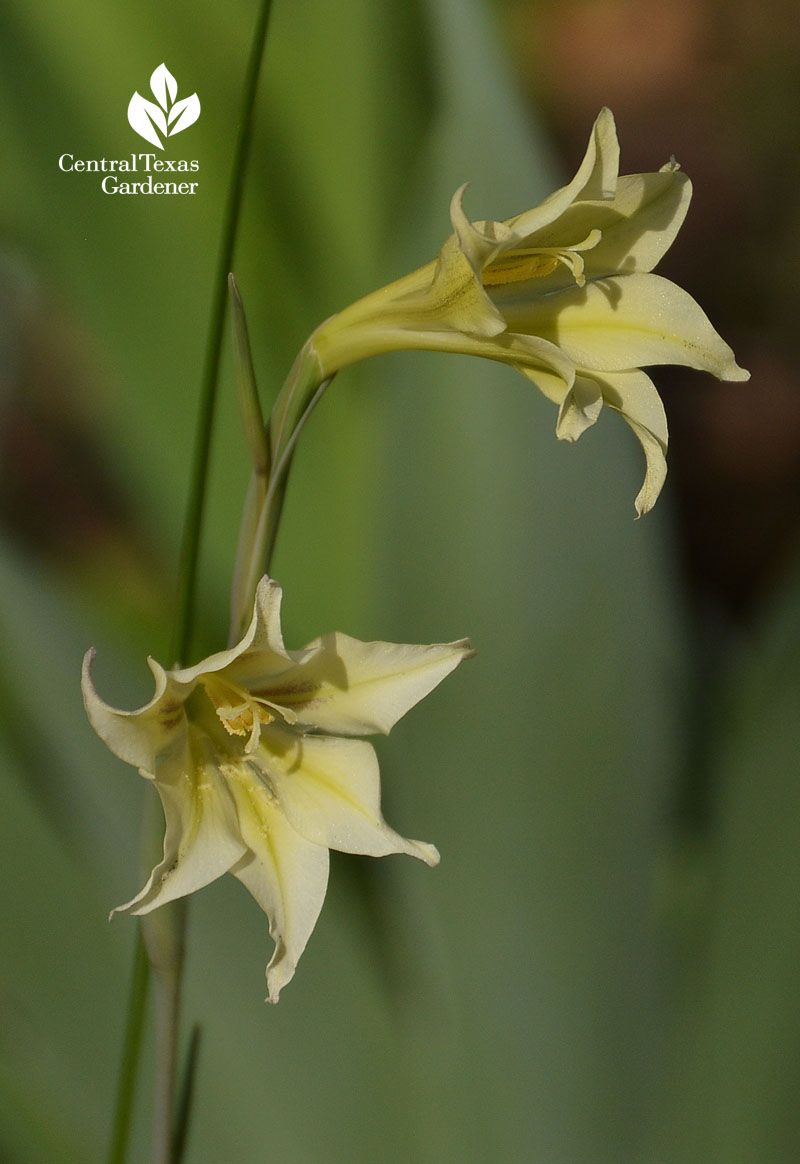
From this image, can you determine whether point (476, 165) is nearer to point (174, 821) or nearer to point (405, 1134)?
point (174, 821)

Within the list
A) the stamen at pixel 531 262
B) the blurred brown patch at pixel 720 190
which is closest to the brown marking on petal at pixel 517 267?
the stamen at pixel 531 262

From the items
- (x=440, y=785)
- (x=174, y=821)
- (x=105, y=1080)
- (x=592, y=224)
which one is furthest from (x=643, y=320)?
(x=105, y=1080)

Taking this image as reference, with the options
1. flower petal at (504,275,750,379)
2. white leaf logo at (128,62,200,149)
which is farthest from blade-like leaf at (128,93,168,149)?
flower petal at (504,275,750,379)

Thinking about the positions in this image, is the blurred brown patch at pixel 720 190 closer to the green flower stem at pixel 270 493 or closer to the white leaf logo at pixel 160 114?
the white leaf logo at pixel 160 114

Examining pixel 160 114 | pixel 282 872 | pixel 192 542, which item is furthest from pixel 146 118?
pixel 282 872

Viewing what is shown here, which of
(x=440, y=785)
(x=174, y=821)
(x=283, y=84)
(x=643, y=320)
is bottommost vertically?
(x=440, y=785)

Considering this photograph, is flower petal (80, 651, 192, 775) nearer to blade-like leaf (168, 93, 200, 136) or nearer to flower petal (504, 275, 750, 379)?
flower petal (504, 275, 750, 379)
